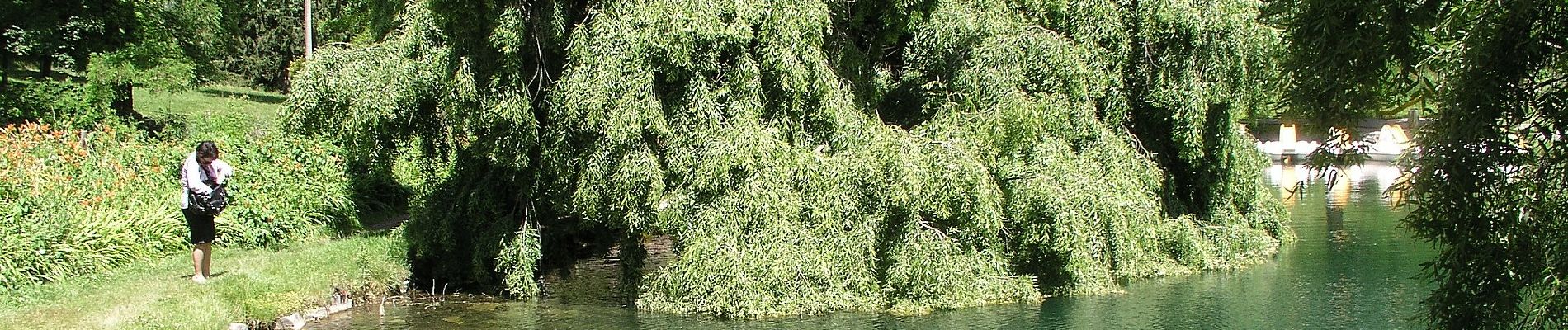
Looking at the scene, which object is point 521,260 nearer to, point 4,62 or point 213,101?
point 4,62

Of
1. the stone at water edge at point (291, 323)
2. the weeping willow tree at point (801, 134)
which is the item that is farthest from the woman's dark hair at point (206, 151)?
the weeping willow tree at point (801, 134)

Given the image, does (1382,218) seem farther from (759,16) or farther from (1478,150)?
(1478,150)

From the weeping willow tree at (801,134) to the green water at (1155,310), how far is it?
0.21 metres

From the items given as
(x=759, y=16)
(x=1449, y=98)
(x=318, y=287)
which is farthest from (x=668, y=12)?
(x=1449, y=98)

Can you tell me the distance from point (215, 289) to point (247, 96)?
29241mm

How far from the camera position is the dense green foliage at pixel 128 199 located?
10.8 metres

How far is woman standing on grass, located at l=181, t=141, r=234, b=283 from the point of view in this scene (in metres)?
10.2

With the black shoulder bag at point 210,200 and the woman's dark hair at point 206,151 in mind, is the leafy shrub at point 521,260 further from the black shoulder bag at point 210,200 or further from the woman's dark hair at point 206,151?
the woman's dark hair at point 206,151

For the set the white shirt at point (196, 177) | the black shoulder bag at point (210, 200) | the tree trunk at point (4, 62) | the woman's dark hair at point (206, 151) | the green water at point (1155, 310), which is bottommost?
the green water at point (1155, 310)

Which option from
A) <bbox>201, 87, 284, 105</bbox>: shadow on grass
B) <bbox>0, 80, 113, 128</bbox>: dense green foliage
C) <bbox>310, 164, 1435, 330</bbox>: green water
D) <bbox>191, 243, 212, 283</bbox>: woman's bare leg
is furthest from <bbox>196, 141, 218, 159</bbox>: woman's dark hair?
<bbox>201, 87, 284, 105</bbox>: shadow on grass

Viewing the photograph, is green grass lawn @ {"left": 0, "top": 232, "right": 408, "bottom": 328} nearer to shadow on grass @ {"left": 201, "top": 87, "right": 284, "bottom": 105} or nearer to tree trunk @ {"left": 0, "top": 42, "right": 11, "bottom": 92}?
tree trunk @ {"left": 0, "top": 42, "right": 11, "bottom": 92}

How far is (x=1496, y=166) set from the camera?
4.84 m

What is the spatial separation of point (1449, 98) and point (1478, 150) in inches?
9.4

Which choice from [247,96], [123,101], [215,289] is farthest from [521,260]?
[247,96]
